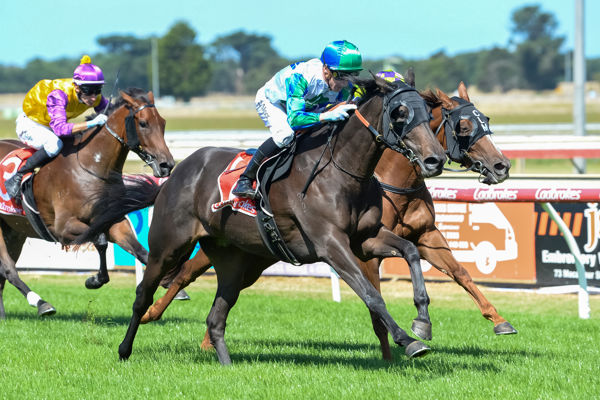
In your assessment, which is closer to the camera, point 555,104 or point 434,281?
point 434,281

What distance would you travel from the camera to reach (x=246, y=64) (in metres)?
126

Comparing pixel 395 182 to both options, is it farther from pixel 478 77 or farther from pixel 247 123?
pixel 478 77

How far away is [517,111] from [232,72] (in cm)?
6964

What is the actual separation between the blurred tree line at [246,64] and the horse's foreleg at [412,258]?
1907 inches

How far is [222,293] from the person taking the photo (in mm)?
5719

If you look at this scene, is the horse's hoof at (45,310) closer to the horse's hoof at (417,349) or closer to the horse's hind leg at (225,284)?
the horse's hind leg at (225,284)

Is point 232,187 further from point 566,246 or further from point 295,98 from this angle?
point 566,246

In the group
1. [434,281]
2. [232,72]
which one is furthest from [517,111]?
[232,72]

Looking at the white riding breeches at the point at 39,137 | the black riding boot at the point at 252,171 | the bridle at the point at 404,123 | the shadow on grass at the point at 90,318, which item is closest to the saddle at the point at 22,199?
the white riding breeches at the point at 39,137

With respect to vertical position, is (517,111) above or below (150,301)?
below

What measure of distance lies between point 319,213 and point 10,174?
372 cm

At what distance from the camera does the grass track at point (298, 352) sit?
15.5 feet

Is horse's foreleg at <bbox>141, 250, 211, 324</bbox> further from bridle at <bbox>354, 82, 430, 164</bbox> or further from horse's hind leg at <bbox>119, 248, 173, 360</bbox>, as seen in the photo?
bridle at <bbox>354, 82, 430, 164</bbox>

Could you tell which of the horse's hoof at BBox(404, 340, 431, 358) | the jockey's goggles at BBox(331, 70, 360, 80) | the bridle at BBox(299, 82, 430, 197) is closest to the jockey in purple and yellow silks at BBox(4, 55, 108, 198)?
the jockey's goggles at BBox(331, 70, 360, 80)
